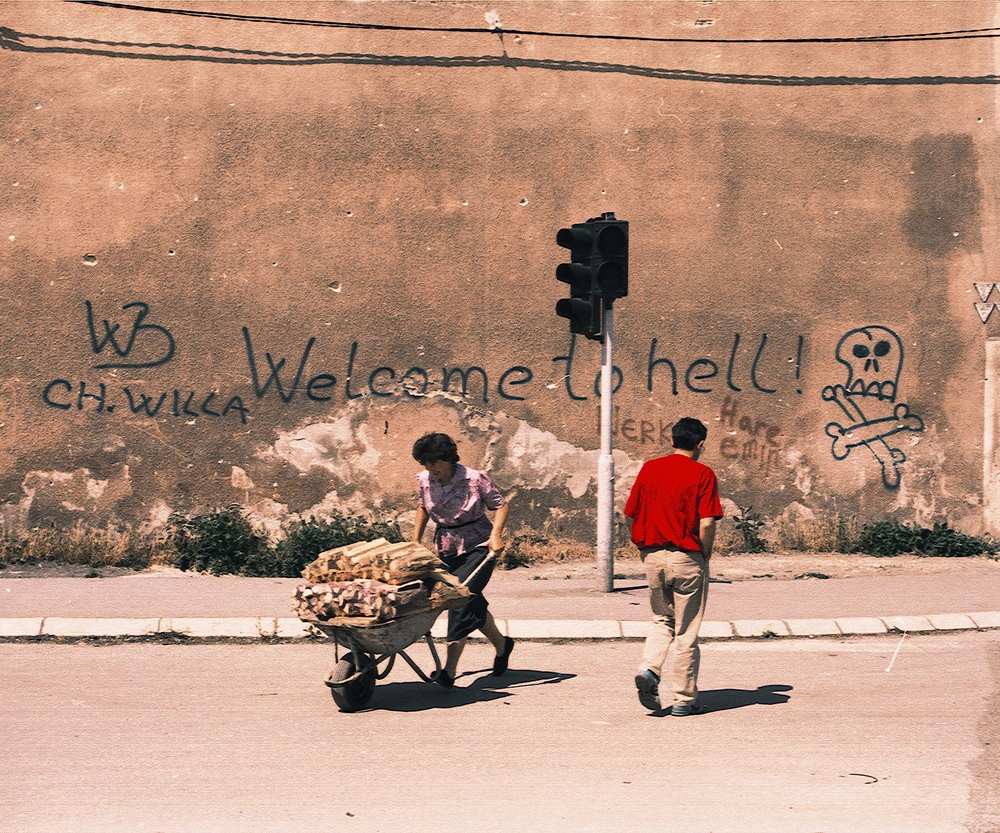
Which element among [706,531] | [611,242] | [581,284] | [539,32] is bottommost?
[706,531]

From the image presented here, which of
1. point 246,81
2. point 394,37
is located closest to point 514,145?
point 394,37

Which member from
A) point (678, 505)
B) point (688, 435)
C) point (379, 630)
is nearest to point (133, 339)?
point (379, 630)

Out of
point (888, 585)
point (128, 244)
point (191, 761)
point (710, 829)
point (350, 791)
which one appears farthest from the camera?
point (128, 244)

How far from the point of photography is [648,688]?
6758 millimetres

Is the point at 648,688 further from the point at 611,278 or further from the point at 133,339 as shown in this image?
the point at 133,339

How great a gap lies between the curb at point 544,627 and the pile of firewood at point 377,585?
1.88 meters

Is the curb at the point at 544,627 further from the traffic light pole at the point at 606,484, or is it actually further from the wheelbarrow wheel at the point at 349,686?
the wheelbarrow wheel at the point at 349,686

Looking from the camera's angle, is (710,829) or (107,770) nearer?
(710,829)

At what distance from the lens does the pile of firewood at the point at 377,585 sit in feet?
22.2

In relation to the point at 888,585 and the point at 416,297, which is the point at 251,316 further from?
the point at 888,585

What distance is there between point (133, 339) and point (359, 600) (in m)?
6.36

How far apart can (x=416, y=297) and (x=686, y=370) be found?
2846 millimetres

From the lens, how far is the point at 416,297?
12406 mm

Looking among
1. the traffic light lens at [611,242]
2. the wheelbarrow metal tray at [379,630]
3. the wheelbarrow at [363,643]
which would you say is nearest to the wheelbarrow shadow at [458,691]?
the wheelbarrow at [363,643]
